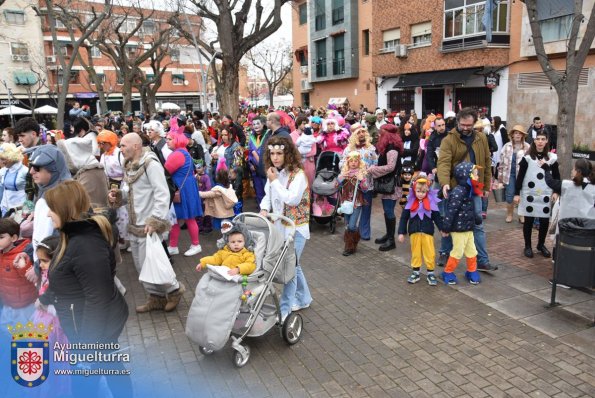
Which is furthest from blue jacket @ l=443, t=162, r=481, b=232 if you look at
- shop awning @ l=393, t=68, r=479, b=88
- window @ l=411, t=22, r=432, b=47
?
window @ l=411, t=22, r=432, b=47

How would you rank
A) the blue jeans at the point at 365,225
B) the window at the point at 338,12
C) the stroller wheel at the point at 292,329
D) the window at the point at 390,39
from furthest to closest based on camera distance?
the window at the point at 338,12, the window at the point at 390,39, the blue jeans at the point at 365,225, the stroller wheel at the point at 292,329

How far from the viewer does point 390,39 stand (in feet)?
92.4

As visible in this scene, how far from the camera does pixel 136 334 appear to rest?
4.96 metres

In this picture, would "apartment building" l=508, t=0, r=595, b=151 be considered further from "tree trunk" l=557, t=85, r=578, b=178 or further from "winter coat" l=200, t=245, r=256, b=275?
"winter coat" l=200, t=245, r=256, b=275

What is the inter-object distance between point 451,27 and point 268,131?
1821cm

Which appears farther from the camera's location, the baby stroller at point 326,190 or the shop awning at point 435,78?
the shop awning at point 435,78

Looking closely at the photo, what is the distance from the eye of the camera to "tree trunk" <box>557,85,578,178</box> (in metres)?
7.25

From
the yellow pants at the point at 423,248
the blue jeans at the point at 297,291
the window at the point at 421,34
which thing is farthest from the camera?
the window at the point at 421,34

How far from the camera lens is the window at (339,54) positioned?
33406 mm

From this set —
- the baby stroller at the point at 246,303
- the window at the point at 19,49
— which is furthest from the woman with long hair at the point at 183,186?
the window at the point at 19,49

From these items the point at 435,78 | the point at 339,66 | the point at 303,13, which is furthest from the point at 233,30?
the point at 303,13

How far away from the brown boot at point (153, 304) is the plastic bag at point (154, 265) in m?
0.38

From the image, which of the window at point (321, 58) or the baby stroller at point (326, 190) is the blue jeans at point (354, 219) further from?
the window at point (321, 58)

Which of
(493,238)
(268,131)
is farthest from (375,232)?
(268,131)
